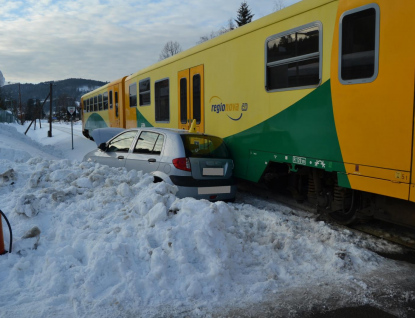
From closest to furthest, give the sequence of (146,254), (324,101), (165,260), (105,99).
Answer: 1. (165,260)
2. (146,254)
3. (324,101)
4. (105,99)

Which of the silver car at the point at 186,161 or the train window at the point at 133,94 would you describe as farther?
the train window at the point at 133,94

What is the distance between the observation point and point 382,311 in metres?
3.32

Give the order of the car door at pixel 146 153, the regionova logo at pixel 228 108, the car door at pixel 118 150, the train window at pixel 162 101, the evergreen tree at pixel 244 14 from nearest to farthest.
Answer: the car door at pixel 146 153
the regionova logo at pixel 228 108
the car door at pixel 118 150
the train window at pixel 162 101
the evergreen tree at pixel 244 14

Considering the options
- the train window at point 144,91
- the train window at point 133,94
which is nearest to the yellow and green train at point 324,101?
the train window at point 144,91

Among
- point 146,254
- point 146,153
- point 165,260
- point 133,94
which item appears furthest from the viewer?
point 133,94

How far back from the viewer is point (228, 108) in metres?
7.54

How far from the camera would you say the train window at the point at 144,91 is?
11.6 meters

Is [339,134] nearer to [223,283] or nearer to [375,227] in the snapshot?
[375,227]

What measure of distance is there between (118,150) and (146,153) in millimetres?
971

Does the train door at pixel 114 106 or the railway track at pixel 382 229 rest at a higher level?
the train door at pixel 114 106

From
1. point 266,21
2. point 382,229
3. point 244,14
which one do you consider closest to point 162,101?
point 266,21

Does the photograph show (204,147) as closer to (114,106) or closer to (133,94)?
(133,94)

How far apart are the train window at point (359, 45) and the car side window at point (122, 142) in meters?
4.16

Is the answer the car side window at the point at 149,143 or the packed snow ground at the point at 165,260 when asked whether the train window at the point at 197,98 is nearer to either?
the car side window at the point at 149,143
